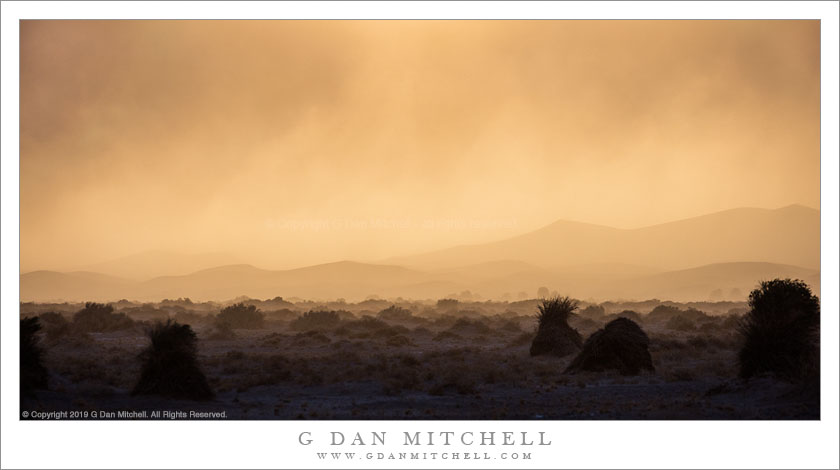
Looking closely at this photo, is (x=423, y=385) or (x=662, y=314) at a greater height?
(x=662, y=314)

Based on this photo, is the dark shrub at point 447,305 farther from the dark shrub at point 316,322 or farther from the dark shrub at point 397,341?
the dark shrub at point 397,341

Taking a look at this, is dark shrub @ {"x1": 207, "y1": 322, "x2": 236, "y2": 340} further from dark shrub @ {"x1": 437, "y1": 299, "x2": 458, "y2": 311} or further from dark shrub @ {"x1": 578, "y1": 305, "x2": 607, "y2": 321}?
dark shrub @ {"x1": 437, "y1": 299, "x2": 458, "y2": 311}

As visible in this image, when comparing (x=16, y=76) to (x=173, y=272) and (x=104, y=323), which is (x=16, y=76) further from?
(x=173, y=272)

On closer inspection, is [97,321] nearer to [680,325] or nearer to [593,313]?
[680,325]

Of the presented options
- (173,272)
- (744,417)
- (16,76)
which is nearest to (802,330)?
(744,417)

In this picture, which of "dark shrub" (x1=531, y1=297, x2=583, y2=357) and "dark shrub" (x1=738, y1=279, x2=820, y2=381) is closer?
"dark shrub" (x1=738, y1=279, x2=820, y2=381)

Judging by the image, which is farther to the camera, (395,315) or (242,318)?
(395,315)

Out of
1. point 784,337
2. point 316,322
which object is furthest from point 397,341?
point 784,337

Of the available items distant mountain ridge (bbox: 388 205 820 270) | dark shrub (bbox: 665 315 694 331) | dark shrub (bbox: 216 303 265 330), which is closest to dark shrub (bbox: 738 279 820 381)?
dark shrub (bbox: 665 315 694 331)
